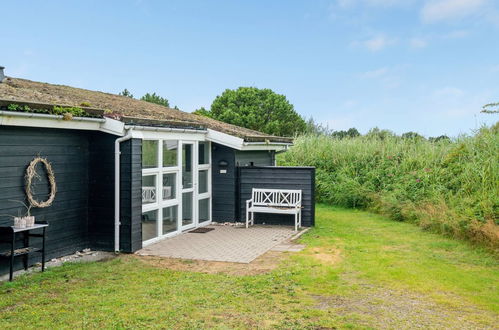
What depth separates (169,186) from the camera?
9.84 m

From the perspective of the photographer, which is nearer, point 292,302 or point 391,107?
point 292,302

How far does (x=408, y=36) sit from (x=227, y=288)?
14.2 meters

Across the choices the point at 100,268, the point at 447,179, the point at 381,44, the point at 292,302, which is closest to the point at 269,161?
the point at 447,179

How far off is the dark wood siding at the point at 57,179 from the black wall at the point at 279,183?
455cm

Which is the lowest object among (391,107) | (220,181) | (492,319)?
(492,319)

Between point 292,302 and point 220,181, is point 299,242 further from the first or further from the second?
point 292,302

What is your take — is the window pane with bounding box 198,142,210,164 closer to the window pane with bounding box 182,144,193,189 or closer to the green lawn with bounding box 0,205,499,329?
the window pane with bounding box 182,144,193,189

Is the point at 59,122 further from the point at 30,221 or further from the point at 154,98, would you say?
the point at 154,98

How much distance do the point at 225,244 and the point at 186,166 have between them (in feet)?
7.83

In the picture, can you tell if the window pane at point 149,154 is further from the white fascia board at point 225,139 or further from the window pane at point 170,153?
the white fascia board at point 225,139

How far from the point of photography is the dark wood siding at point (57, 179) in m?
6.97

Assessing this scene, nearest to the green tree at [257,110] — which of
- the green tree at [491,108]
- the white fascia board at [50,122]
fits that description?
the green tree at [491,108]

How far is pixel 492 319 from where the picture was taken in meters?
5.12

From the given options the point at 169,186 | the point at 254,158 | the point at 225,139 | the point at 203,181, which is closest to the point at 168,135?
the point at 169,186
